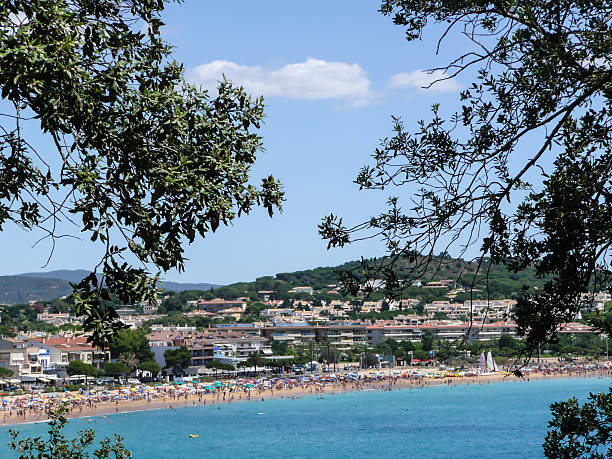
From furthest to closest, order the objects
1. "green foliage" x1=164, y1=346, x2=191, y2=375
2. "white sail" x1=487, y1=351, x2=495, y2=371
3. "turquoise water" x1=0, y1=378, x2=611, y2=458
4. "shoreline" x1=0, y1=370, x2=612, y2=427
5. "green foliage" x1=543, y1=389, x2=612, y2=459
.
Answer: "white sail" x1=487, y1=351, x2=495, y2=371
"green foliage" x1=164, y1=346, x2=191, y2=375
"shoreline" x1=0, y1=370, x2=612, y2=427
"turquoise water" x1=0, y1=378, x2=611, y2=458
"green foliage" x1=543, y1=389, x2=612, y2=459

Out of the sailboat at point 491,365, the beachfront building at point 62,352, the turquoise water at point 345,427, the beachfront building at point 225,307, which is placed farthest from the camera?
the beachfront building at point 225,307

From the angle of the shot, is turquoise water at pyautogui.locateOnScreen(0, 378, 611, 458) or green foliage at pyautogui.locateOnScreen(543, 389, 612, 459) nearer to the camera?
green foliage at pyautogui.locateOnScreen(543, 389, 612, 459)

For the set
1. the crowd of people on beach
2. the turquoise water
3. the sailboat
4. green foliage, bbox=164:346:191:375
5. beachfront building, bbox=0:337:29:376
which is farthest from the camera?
the sailboat

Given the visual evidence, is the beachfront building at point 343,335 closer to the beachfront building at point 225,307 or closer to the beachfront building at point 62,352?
the beachfront building at point 62,352

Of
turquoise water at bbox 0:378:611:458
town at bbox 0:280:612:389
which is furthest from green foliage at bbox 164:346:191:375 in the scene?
turquoise water at bbox 0:378:611:458

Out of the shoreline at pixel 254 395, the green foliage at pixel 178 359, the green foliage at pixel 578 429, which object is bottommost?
the shoreline at pixel 254 395

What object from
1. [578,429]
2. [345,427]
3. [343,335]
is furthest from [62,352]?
[578,429]

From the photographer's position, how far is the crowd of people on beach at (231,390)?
5862 centimetres

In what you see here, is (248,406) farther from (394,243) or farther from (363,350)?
(394,243)

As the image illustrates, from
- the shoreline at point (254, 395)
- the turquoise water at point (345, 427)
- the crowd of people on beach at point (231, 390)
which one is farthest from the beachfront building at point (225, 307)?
the turquoise water at point (345, 427)

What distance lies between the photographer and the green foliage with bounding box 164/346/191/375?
82.6m

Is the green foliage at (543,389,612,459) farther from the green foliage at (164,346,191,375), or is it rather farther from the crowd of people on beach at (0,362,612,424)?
the green foliage at (164,346,191,375)

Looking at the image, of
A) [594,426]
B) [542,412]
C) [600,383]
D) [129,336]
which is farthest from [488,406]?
[594,426]

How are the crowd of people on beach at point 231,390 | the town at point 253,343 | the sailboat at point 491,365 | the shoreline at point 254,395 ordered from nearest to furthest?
the shoreline at point 254,395, the crowd of people on beach at point 231,390, the town at point 253,343, the sailboat at point 491,365
